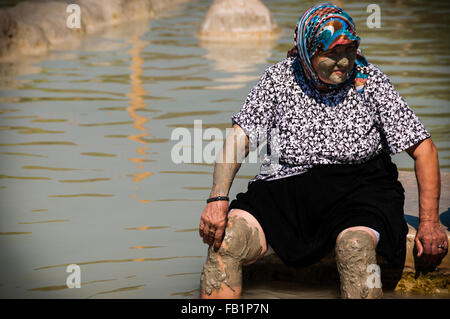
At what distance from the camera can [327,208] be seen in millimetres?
4219

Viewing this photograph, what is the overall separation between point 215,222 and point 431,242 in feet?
3.59

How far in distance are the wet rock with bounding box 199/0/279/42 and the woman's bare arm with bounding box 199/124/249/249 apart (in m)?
11.0

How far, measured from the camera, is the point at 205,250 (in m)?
5.44

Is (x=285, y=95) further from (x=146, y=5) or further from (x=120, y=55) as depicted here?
(x=146, y=5)

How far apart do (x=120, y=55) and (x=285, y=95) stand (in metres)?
9.04

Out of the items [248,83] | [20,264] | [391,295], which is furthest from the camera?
[248,83]

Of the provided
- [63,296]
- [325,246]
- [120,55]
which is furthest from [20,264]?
[120,55]

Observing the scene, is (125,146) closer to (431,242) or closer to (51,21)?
(431,242)

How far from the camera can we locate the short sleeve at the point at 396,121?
414cm

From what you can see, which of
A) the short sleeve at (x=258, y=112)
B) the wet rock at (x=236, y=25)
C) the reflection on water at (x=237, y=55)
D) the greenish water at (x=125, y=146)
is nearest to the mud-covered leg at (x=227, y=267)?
the greenish water at (x=125, y=146)

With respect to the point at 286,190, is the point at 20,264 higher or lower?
lower

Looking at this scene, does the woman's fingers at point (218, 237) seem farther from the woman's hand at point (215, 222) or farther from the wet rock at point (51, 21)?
the wet rock at point (51, 21)

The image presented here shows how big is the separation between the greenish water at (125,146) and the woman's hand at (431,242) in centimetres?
53

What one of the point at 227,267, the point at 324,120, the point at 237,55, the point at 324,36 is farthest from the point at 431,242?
the point at 237,55
